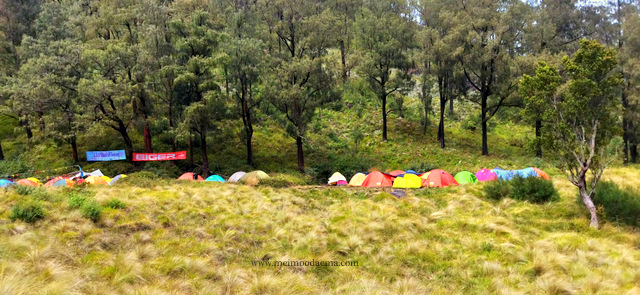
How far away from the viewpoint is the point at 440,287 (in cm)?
789

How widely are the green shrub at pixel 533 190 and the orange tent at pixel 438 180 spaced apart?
13.8 ft

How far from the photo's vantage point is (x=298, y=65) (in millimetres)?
24750

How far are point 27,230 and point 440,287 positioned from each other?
954 centimetres

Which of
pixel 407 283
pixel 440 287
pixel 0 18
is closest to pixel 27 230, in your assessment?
pixel 407 283

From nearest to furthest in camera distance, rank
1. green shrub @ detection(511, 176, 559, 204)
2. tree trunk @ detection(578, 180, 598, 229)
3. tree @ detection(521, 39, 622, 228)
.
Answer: tree trunk @ detection(578, 180, 598, 229)
tree @ detection(521, 39, 622, 228)
green shrub @ detection(511, 176, 559, 204)

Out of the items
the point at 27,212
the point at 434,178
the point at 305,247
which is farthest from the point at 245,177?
the point at 27,212

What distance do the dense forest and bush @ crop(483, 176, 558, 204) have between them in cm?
735

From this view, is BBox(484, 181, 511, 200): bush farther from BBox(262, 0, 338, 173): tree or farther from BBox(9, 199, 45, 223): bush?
BBox(9, 199, 45, 223): bush

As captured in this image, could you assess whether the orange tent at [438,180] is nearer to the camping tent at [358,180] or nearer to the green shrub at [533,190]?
the camping tent at [358,180]

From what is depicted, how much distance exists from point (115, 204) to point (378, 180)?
13.8m

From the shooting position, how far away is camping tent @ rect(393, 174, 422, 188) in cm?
1909

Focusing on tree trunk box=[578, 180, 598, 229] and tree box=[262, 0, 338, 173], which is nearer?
tree trunk box=[578, 180, 598, 229]

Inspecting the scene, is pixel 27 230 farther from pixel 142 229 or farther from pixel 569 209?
pixel 569 209

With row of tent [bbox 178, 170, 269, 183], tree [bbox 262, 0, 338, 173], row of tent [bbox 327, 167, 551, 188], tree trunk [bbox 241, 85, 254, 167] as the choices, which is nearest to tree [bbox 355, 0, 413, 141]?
tree [bbox 262, 0, 338, 173]
